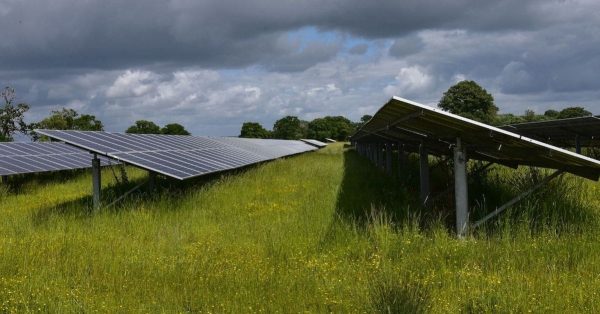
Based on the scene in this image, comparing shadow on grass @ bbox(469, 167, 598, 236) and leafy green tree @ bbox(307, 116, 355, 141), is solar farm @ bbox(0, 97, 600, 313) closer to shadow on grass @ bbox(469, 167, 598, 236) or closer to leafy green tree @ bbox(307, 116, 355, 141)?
shadow on grass @ bbox(469, 167, 598, 236)

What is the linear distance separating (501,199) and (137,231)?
21.5 feet

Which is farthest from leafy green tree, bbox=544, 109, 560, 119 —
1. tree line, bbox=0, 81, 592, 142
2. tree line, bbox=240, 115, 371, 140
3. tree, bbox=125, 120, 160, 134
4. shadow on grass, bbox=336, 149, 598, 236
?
shadow on grass, bbox=336, 149, 598, 236

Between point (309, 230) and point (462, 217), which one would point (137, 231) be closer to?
point (309, 230)

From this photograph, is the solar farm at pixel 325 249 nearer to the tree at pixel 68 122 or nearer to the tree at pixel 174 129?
the tree at pixel 68 122

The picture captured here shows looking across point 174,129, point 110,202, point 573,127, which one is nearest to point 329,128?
point 174,129

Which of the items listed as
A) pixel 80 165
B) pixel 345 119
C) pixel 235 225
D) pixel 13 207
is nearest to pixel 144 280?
pixel 235 225

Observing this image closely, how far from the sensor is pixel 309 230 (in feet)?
27.9

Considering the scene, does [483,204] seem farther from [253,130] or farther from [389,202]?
[253,130]

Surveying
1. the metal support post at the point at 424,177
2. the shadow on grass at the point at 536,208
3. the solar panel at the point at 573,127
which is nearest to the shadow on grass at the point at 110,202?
the metal support post at the point at 424,177

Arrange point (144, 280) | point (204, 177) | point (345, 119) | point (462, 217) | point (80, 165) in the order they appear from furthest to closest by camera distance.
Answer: point (345, 119), point (80, 165), point (204, 177), point (462, 217), point (144, 280)

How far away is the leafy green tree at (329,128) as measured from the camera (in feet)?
438

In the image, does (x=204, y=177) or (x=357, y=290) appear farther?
(x=204, y=177)

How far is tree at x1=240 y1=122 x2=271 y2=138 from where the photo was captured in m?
122

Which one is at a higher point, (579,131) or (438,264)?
(579,131)
